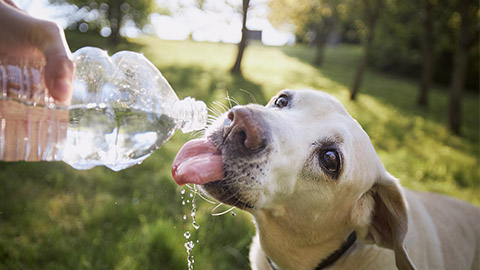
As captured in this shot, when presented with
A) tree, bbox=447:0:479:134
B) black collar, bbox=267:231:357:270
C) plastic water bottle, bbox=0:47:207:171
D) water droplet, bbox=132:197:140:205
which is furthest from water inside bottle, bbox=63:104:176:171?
tree, bbox=447:0:479:134

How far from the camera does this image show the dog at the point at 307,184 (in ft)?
6.06

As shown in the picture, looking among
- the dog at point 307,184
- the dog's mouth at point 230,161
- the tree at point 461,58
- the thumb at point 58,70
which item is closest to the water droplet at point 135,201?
the dog at point 307,184

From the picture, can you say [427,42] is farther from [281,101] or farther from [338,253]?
[338,253]

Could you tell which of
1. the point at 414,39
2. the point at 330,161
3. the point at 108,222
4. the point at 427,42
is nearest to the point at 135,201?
the point at 108,222

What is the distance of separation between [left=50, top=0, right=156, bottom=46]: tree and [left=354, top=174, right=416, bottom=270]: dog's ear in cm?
1786

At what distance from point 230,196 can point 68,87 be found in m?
0.98

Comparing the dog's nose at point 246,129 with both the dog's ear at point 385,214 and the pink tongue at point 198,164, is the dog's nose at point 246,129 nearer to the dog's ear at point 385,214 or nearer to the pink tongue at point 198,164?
the pink tongue at point 198,164

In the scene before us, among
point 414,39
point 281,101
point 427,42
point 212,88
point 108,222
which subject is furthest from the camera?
point 414,39

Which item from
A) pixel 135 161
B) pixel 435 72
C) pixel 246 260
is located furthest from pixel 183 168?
pixel 435 72

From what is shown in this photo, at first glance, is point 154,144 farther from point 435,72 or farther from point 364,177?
point 435,72

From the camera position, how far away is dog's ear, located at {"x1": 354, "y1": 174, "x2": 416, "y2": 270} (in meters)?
2.24

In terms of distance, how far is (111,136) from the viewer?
8.48 feet

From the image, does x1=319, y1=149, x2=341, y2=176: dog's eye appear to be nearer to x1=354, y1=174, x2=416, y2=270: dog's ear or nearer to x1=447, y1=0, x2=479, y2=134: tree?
x1=354, y1=174, x2=416, y2=270: dog's ear

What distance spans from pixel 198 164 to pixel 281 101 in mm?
1096
